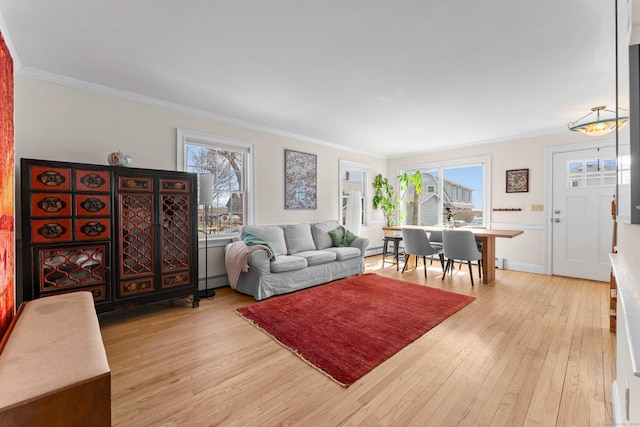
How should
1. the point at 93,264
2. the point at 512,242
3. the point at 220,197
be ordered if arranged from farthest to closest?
the point at 512,242
the point at 220,197
the point at 93,264

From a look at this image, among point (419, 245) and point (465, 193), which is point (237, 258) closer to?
point (419, 245)

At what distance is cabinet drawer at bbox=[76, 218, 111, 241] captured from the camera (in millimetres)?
2508

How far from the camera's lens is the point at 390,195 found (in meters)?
6.48

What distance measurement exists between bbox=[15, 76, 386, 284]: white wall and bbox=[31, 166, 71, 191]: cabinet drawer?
499 millimetres

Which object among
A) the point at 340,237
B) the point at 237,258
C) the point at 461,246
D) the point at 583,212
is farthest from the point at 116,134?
the point at 583,212

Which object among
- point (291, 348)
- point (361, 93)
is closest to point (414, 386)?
point (291, 348)

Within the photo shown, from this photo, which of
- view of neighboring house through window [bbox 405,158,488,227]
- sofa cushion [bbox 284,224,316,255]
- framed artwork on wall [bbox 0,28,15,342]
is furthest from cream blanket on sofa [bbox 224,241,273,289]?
view of neighboring house through window [bbox 405,158,488,227]

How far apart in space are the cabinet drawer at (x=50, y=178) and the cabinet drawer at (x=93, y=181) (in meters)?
0.07

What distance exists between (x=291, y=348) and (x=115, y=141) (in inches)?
116

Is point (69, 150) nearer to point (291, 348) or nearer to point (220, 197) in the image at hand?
point (220, 197)

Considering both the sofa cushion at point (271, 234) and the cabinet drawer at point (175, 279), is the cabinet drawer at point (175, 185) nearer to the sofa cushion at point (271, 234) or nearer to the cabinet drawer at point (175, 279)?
the cabinet drawer at point (175, 279)

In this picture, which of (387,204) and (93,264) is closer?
(93,264)

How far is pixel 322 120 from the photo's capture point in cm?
416

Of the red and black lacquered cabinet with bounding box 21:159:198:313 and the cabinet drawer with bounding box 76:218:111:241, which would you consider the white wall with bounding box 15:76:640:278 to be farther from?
the cabinet drawer with bounding box 76:218:111:241
